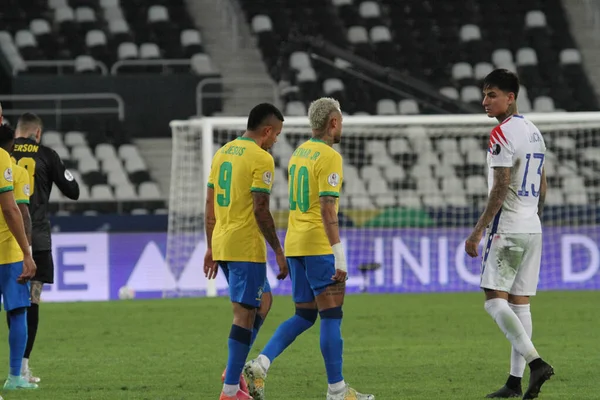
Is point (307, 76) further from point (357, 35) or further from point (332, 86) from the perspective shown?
point (357, 35)

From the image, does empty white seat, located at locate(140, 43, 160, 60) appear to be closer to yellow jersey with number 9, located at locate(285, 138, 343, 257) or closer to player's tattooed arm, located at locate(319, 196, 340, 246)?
yellow jersey with number 9, located at locate(285, 138, 343, 257)

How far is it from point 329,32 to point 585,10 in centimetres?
607

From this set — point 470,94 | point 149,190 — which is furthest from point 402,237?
point 470,94

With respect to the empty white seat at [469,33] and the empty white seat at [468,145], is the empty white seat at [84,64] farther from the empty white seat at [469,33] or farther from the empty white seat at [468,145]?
the empty white seat at [469,33]

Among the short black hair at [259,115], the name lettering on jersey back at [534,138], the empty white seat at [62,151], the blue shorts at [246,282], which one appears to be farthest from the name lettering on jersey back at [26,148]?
the empty white seat at [62,151]

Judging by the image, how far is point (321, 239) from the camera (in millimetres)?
7523

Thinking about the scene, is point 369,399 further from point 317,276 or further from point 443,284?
point 443,284

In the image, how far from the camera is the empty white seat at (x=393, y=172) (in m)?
21.9

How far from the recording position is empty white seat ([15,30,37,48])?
79.4ft

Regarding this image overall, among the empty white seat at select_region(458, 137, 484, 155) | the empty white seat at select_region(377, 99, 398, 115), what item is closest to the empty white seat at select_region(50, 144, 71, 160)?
the empty white seat at select_region(377, 99, 398, 115)

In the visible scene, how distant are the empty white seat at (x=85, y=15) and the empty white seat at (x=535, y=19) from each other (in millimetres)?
9246

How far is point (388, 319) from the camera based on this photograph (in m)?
13.8

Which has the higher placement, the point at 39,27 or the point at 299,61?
the point at 39,27

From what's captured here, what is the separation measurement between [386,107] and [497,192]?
1718 centimetres
